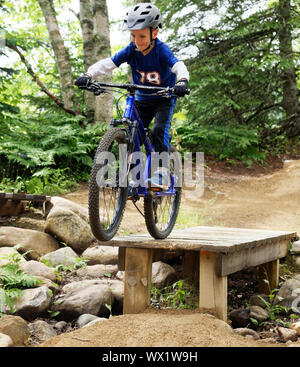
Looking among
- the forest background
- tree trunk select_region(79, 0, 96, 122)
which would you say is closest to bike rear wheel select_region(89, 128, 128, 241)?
the forest background

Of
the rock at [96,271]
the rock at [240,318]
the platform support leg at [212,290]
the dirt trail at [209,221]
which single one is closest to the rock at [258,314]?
the rock at [240,318]

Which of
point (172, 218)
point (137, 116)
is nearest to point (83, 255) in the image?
point (172, 218)

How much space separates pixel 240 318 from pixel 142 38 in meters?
3.03

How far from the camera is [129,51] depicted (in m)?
4.03

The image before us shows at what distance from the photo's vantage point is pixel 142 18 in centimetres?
369

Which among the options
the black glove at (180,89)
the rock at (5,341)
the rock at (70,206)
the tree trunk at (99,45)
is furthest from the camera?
the tree trunk at (99,45)

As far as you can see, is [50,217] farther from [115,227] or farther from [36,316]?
[115,227]

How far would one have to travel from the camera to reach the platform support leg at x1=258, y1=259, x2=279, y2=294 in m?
5.39

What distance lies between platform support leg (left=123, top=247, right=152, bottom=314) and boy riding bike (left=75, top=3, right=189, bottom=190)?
726 mm

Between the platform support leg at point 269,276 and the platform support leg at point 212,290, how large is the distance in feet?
5.56

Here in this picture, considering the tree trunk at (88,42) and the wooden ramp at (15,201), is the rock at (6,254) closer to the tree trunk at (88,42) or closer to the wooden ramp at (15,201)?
the wooden ramp at (15,201)

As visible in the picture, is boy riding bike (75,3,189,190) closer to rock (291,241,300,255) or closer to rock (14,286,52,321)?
rock (14,286,52,321)

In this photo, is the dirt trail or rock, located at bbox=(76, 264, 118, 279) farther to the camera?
rock, located at bbox=(76, 264, 118, 279)

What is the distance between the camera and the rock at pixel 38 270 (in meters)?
4.78
